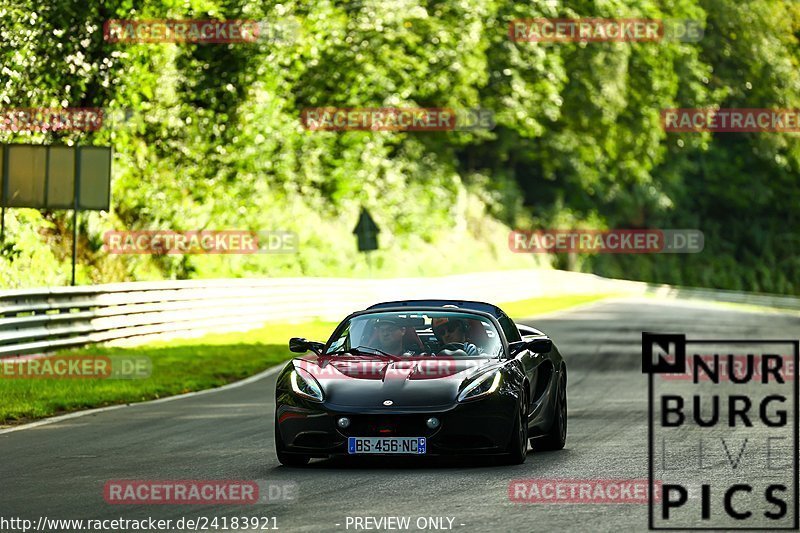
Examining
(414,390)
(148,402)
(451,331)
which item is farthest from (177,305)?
(414,390)

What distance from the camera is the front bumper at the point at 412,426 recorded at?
10617 mm

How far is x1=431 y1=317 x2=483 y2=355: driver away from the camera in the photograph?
11.9 meters

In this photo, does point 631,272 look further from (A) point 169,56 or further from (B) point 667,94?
(A) point 169,56

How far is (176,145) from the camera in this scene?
36.0 meters

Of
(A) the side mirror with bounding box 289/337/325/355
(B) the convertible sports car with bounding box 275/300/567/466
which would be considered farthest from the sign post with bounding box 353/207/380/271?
(A) the side mirror with bounding box 289/337/325/355

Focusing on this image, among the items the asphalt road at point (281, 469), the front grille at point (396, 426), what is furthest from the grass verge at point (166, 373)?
the front grille at point (396, 426)

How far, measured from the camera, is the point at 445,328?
12.0 meters

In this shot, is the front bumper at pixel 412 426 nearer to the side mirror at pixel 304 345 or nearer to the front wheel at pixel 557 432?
the side mirror at pixel 304 345

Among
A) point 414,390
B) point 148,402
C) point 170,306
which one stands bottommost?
point 148,402

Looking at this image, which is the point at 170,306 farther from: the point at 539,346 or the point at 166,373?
the point at 539,346

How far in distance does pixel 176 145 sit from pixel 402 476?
26.5 meters

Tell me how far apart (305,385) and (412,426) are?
3.01ft

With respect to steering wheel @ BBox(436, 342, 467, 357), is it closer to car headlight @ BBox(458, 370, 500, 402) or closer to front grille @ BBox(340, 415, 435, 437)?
car headlight @ BBox(458, 370, 500, 402)

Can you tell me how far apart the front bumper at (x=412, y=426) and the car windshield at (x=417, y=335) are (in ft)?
2.84
